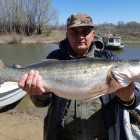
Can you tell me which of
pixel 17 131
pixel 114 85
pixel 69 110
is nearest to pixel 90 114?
pixel 69 110

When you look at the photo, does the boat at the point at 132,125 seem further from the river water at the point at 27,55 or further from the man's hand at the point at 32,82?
the river water at the point at 27,55

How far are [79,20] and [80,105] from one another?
0.76 meters

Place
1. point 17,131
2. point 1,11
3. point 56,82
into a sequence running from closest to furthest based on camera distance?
point 56,82 → point 17,131 → point 1,11

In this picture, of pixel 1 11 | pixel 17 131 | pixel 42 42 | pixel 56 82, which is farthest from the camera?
pixel 1 11

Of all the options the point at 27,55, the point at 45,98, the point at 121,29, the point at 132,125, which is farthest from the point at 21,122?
the point at 121,29

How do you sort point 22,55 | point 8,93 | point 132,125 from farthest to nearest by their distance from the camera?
point 22,55
point 8,93
point 132,125

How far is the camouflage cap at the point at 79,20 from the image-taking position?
9.47 feet

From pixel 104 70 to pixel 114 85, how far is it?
5.8 inches

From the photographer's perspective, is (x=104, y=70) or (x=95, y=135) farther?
(x=95, y=135)

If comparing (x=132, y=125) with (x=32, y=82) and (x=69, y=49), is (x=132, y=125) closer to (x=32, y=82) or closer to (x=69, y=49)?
(x=69, y=49)

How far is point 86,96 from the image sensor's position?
2586mm

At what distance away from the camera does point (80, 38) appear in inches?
111

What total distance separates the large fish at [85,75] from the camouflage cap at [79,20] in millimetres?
381

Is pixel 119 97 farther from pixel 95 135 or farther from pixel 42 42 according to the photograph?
pixel 42 42
